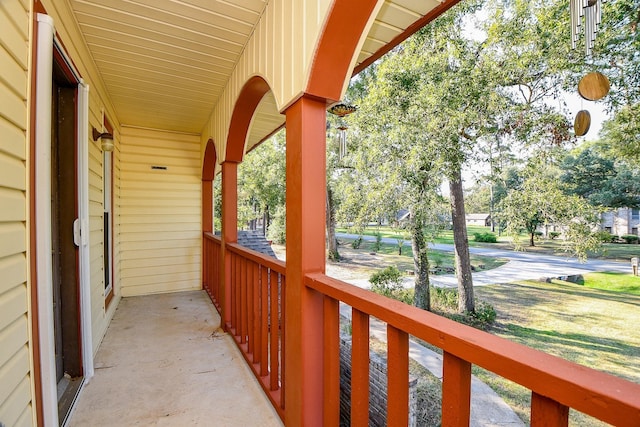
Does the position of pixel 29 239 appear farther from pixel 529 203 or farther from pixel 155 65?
pixel 529 203

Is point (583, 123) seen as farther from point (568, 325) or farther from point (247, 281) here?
point (568, 325)

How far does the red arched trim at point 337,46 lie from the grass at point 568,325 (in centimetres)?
419

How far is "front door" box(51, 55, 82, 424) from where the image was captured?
6.75 feet

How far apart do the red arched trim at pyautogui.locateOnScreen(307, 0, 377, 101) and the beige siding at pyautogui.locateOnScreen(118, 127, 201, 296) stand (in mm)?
4042

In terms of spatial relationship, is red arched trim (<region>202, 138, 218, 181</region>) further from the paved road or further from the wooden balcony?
the paved road

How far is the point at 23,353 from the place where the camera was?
4.02 feet

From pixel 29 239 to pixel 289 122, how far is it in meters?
1.28

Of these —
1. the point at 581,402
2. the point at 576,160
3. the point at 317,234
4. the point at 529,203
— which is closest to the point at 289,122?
the point at 317,234

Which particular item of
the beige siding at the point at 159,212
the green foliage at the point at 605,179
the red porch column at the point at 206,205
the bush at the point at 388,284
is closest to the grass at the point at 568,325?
the bush at the point at 388,284

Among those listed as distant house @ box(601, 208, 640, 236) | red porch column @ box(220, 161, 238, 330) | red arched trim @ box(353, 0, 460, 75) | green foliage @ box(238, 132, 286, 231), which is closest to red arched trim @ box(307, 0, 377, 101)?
red arched trim @ box(353, 0, 460, 75)

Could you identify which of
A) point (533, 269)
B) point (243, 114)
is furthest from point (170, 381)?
point (533, 269)

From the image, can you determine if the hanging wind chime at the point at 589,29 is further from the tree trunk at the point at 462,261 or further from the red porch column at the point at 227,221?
the tree trunk at the point at 462,261

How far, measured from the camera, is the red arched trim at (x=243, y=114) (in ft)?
7.52

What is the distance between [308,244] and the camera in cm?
144
